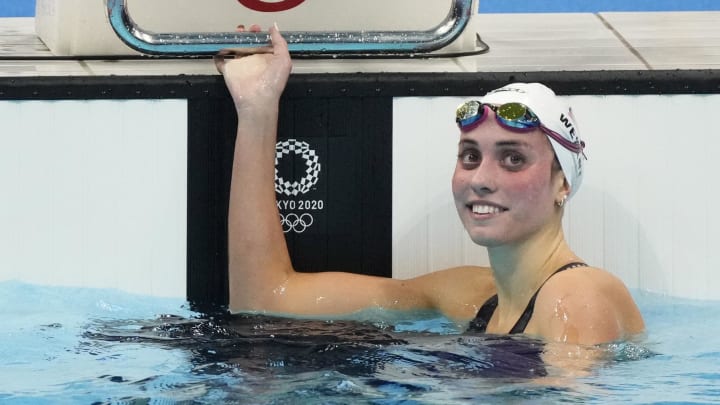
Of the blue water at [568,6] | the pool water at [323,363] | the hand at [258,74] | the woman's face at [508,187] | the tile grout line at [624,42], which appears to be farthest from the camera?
the blue water at [568,6]

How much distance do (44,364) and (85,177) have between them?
2.71 ft

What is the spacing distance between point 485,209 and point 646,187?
0.81m

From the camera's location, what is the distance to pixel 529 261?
2.57m

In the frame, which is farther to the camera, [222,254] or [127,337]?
[222,254]

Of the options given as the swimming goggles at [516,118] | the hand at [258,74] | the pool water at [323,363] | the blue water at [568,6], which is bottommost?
the pool water at [323,363]

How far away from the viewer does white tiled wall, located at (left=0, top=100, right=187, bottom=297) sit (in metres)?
3.22

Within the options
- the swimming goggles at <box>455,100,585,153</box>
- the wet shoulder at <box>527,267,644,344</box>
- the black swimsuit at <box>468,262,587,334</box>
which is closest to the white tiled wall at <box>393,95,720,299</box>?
the black swimsuit at <box>468,262,587,334</box>

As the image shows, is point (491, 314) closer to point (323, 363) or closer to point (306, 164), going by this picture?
point (323, 363)

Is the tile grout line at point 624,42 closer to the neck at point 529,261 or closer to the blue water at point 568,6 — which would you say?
the neck at point 529,261

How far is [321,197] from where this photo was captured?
3.20 meters

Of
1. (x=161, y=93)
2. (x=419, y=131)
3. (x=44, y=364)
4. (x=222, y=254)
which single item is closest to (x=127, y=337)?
(x=44, y=364)

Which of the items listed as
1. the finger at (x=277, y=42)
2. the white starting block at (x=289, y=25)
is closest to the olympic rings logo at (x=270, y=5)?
the white starting block at (x=289, y=25)

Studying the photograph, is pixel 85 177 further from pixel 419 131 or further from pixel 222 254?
pixel 419 131

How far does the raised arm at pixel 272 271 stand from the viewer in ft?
9.55
